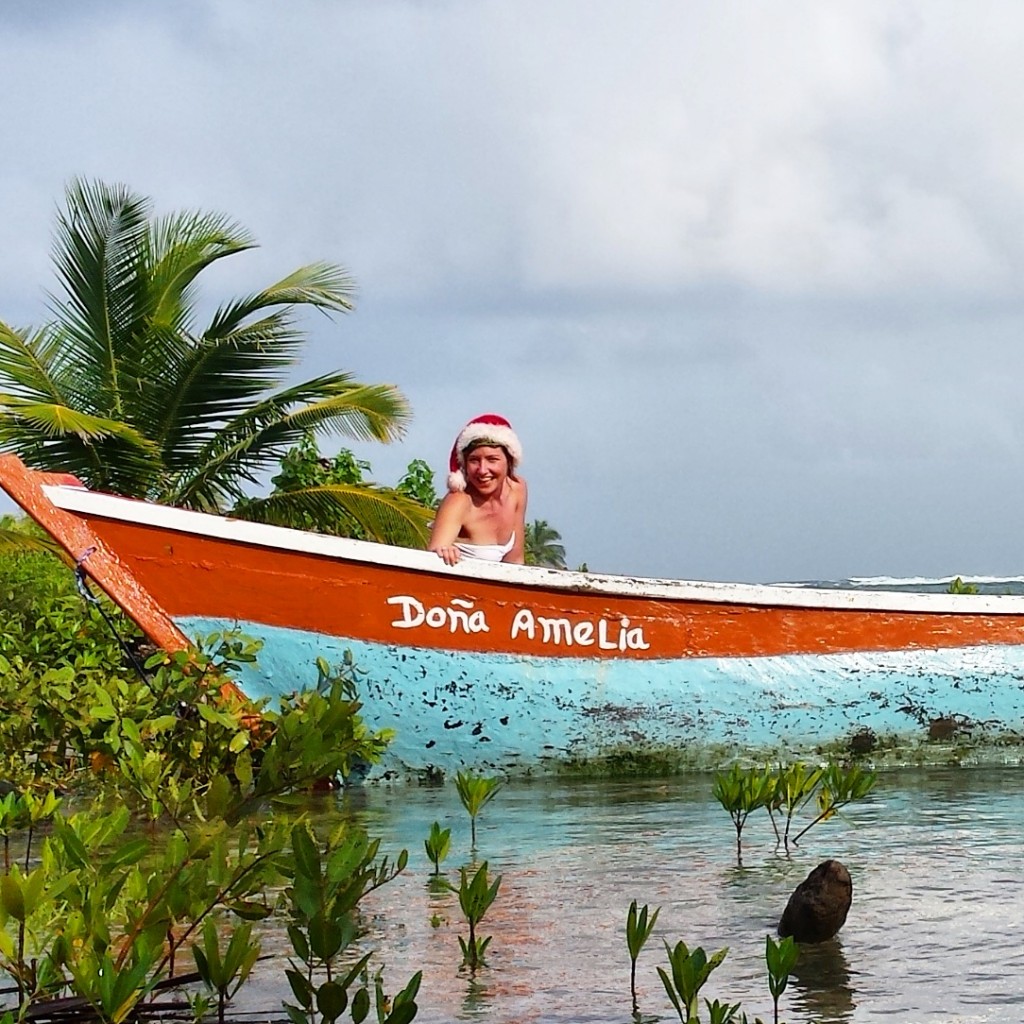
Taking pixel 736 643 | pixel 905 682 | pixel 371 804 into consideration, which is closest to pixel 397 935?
pixel 371 804

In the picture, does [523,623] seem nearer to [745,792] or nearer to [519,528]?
[519,528]

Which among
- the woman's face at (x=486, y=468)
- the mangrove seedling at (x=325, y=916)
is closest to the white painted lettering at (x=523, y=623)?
the woman's face at (x=486, y=468)

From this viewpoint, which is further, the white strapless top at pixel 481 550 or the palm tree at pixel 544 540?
the palm tree at pixel 544 540

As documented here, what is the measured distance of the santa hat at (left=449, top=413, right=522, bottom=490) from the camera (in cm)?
752

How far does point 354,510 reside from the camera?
1476cm

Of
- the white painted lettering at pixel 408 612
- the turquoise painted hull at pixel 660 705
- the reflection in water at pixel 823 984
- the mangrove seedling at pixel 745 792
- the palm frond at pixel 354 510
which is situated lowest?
the reflection in water at pixel 823 984

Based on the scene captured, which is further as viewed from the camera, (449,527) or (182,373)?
(182,373)

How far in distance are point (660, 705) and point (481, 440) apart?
154 cm

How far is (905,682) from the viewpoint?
795cm

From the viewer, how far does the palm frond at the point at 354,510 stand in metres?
14.7

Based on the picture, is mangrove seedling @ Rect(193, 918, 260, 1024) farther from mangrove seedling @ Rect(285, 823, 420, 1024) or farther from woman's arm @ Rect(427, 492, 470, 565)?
woman's arm @ Rect(427, 492, 470, 565)

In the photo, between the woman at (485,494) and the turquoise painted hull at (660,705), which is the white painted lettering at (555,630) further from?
the woman at (485,494)

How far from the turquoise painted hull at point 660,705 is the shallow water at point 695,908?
0.65m

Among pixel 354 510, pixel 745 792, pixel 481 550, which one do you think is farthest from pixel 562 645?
pixel 354 510
